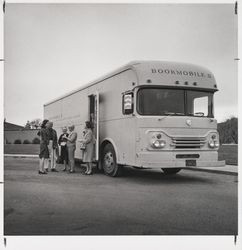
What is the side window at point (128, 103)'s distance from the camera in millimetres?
9301

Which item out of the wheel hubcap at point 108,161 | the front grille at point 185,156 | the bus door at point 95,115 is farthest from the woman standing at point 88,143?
the front grille at point 185,156

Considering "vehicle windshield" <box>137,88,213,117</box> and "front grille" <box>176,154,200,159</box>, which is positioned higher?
"vehicle windshield" <box>137,88,213,117</box>

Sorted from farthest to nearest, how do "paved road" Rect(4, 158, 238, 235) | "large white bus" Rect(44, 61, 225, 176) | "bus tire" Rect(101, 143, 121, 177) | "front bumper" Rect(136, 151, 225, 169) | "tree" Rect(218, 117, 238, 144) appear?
"bus tire" Rect(101, 143, 121, 177) → "large white bus" Rect(44, 61, 225, 176) → "front bumper" Rect(136, 151, 225, 169) → "tree" Rect(218, 117, 238, 144) → "paved road" Rect(4, 158, 238, 235)

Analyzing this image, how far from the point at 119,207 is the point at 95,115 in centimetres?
509

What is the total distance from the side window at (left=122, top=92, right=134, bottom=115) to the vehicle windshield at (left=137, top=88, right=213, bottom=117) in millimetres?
219

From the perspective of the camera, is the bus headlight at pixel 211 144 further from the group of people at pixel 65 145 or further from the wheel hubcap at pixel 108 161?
the group of people at pixel 65 145

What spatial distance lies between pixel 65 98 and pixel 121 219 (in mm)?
8915

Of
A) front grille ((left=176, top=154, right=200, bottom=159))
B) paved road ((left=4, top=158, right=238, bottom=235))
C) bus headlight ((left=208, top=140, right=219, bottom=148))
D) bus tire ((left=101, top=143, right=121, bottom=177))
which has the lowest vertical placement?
paved road ((left=4, top=158, right=238, bottom=235))

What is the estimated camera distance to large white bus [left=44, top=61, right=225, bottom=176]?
8.89 meters

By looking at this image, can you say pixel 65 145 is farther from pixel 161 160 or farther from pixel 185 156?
pixel 185 156

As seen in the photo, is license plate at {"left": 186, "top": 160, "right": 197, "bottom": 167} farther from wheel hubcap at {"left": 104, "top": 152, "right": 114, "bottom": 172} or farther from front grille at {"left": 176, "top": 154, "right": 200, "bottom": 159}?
wheel hubcap at {"left": 104, "top": 152, "right": 114, "bottom": 172}

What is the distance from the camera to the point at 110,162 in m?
10.6

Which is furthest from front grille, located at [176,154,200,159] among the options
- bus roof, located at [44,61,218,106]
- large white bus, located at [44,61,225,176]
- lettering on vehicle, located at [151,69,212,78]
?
lettering on vehicle, located at [151,69,212,78]

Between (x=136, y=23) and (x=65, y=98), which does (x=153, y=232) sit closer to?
(x=136, y=23)
